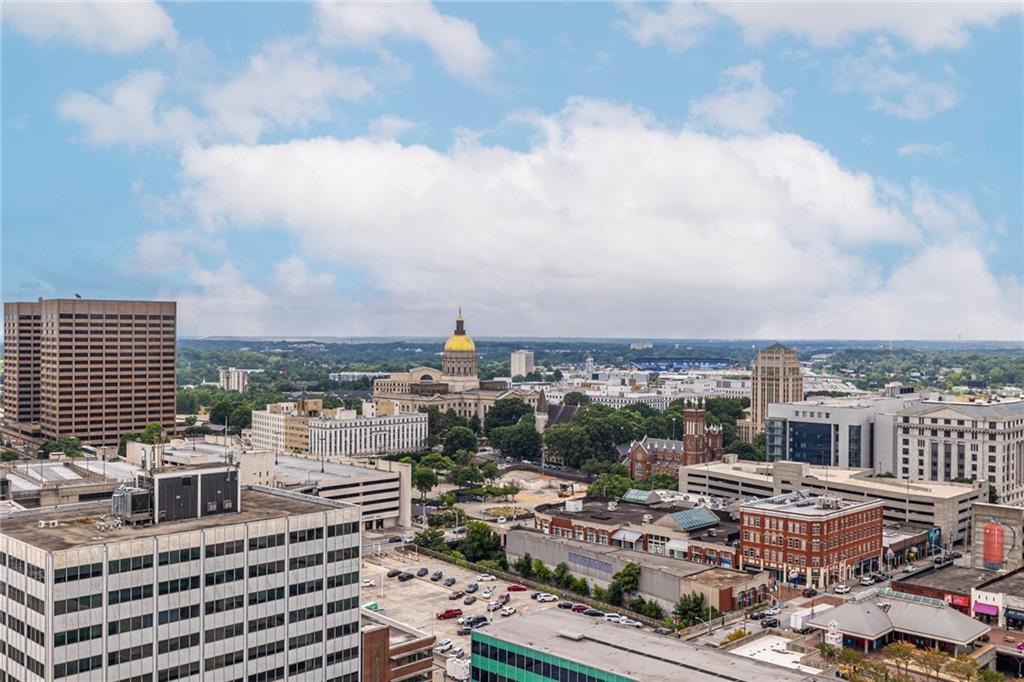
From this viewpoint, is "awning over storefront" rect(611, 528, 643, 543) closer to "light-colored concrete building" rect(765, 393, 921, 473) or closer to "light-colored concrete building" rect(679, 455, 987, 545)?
"light-colored concrete building" rect(679, 455, 987, 545)

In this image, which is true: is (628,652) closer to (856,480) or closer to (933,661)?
(933,661)

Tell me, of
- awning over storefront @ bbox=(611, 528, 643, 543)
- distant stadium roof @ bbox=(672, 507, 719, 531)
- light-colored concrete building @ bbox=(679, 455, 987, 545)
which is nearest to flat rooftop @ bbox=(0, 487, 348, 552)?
awning over storefront @ bbox=(611, 528, 643, 543)

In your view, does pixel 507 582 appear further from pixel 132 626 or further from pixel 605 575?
pixel 132 626

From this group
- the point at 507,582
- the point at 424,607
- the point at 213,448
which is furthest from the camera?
the point at 213,448

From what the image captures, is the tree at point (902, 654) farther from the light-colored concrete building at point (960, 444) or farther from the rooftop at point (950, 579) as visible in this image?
the light-colored concrete building at point (960, 444)

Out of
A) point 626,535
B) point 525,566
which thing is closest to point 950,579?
point 626,535

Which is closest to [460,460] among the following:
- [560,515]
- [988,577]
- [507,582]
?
[560,515]
